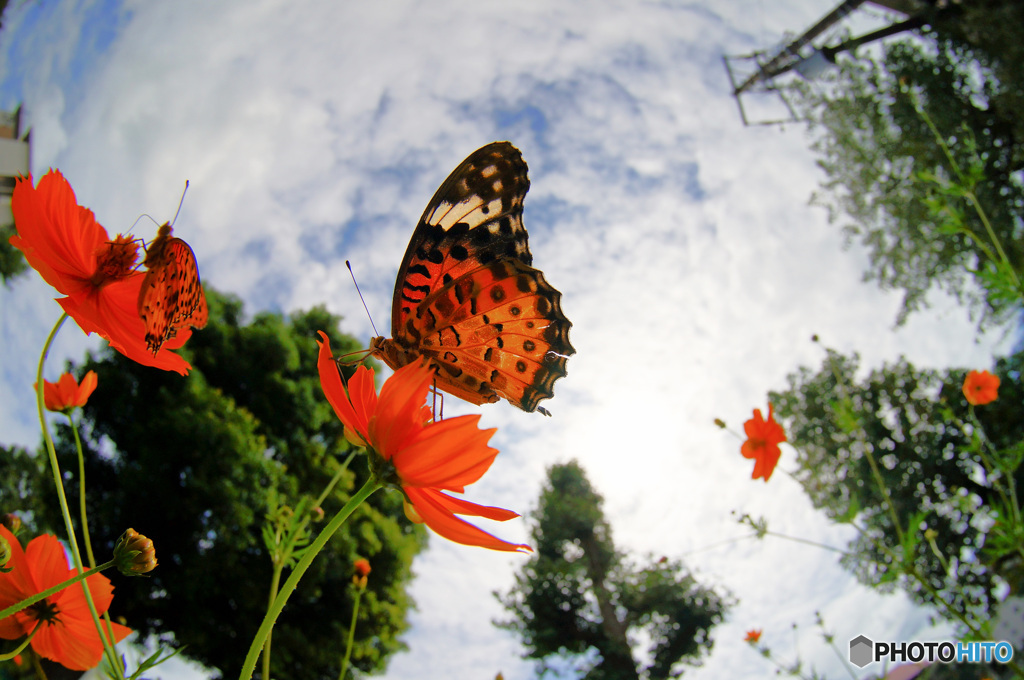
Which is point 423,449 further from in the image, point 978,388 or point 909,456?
point 909,456

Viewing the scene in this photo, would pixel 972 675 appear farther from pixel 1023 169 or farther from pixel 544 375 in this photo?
pixel 544 375

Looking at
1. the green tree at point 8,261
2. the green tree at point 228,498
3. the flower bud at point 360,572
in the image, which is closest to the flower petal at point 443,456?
the flower bud at point 360,572

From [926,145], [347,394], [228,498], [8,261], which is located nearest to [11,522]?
[347,394]

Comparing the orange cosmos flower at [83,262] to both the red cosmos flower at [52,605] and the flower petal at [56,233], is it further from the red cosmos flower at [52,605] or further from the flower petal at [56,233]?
the red cosmos flower at [52,605]

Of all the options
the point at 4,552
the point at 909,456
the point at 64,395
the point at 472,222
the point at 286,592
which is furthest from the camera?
the point at 909,456

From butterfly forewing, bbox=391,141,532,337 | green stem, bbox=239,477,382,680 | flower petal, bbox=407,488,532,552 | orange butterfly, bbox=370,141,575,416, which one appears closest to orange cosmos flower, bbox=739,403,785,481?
orange butterfly, bbox=370,141,575,416

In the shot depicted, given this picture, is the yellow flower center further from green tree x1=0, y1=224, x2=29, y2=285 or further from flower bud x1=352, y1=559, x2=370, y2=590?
green tree x1=0, y1=224, x2=29, y2=285
